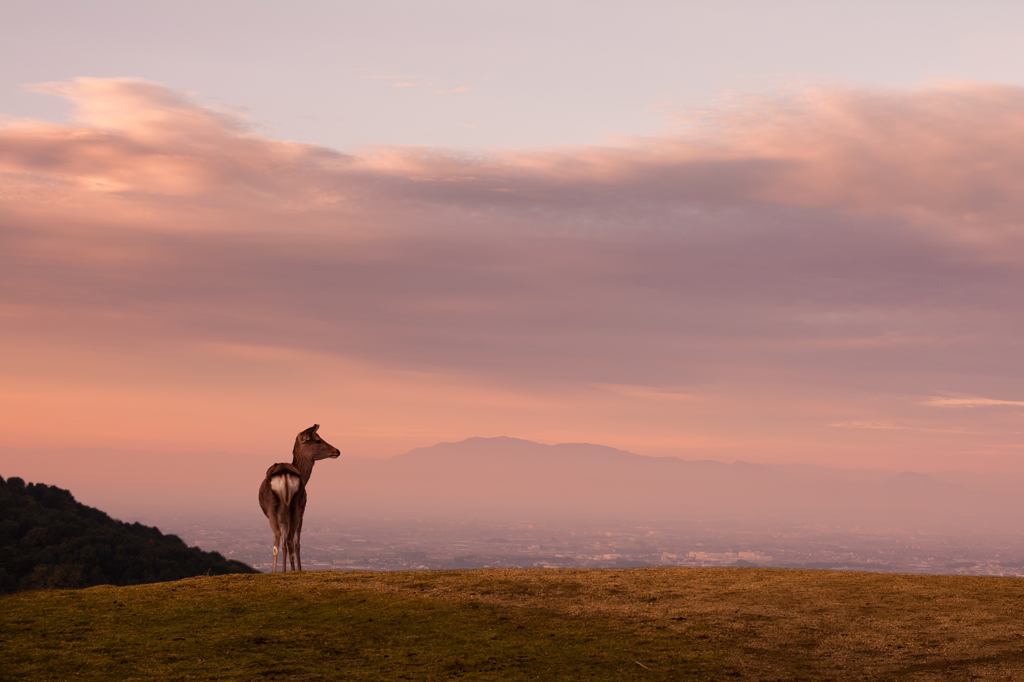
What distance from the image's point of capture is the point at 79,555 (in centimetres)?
6212

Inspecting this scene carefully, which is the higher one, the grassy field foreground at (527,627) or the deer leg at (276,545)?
the deer leg at (276,545)

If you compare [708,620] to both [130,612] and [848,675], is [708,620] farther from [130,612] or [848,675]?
[130,612]

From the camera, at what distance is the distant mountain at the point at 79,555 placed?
5884 cm

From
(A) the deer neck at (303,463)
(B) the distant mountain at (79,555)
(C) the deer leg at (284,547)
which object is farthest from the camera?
(B) the distant mountain at (79,555)

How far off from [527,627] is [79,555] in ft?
182

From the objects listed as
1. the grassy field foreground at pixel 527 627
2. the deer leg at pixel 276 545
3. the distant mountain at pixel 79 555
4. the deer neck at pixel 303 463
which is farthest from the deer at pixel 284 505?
the distant mountain at pixel 79 555

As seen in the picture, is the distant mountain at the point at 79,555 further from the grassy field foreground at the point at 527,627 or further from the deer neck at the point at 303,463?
the grassy field foreground at the point at 527,627

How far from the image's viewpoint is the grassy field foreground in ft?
50.9

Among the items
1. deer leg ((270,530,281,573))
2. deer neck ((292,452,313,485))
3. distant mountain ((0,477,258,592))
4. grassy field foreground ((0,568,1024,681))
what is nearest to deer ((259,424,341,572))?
deer leg ((270,530,281,573))

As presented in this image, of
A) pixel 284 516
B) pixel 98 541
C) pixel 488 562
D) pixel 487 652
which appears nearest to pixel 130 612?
pixel 284 516

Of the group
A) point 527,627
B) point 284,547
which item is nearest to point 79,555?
point 284,547

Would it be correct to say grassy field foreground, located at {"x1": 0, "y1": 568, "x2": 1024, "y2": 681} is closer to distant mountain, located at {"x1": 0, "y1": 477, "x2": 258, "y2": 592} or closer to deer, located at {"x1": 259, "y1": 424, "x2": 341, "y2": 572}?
deer, located at {"x1": 259, "y1": 424, "x2": 341, "y2": 572}

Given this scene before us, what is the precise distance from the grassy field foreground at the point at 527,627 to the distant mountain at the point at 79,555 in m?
35.2

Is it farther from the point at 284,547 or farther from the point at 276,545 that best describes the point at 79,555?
the point at 284,547
